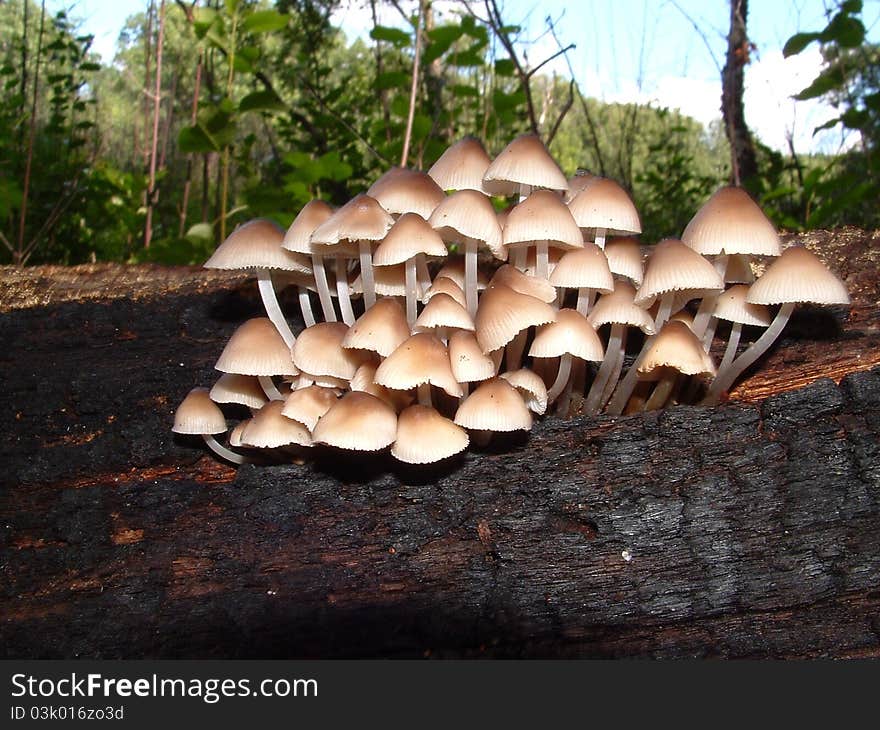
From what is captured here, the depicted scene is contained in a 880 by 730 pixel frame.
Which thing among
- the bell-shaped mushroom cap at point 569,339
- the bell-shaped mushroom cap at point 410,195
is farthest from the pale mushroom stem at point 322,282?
the bell-shaped mushroom cap at point 569,339

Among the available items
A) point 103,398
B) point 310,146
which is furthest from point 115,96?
point 103,398

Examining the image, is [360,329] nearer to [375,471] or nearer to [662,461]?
[375,471]

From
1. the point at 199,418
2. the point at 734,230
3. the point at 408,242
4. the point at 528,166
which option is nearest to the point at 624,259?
the point at 734,230

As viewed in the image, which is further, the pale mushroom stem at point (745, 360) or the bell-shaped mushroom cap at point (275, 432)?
the pale mushroom stem at point (745, 360)

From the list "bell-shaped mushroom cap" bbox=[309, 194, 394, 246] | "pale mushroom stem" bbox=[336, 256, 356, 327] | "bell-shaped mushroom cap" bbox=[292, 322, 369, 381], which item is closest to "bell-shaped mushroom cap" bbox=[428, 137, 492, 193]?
"bell-shaped mushroom cap" bbox=[309, 194, 394, 246]

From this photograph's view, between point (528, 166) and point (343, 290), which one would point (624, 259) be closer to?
point (528, 166)

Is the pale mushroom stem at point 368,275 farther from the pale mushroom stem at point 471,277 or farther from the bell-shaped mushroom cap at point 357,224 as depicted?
the pale mushroom stem at point 471,277

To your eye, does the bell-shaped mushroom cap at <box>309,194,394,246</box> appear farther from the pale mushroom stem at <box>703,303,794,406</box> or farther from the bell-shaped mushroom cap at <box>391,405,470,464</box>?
the pale mushroom stem at <box>703,303,794,406</box>
